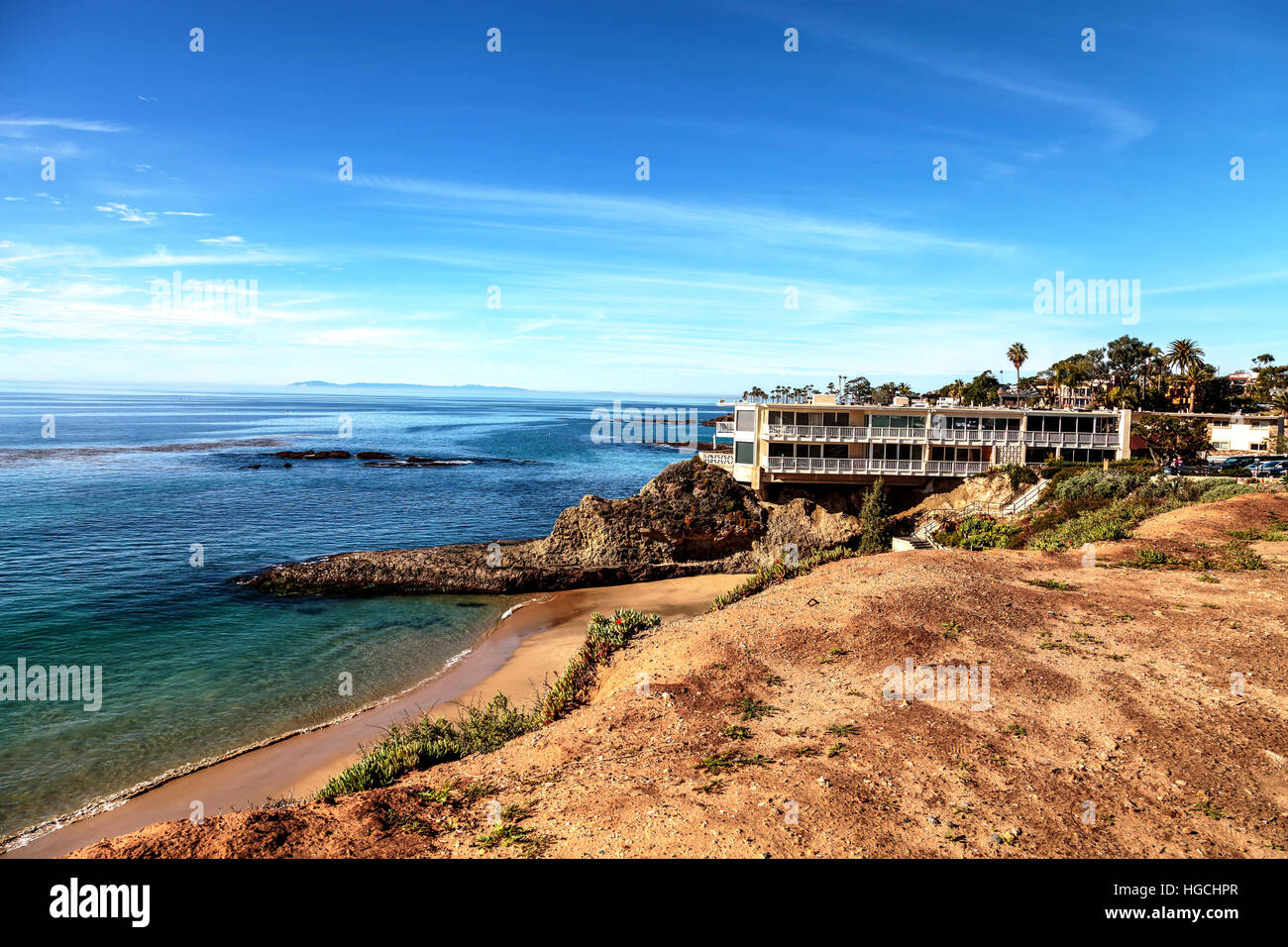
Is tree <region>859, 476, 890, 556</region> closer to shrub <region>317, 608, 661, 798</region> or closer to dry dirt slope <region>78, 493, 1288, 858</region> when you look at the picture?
dry dirt slope <region>78, 493, 1288, 858</region>

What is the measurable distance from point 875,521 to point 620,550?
1353 cm

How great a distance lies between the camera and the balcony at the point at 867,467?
37438 mm

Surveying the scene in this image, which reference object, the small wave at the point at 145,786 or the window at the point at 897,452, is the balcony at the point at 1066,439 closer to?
the window at the point at 897,452

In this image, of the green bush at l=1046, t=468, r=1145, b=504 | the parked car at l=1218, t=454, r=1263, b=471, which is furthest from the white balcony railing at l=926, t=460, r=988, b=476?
the parked car at l=1218, t=454, r=1263, b=471

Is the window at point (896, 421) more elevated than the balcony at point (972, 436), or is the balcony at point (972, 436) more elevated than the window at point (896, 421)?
the window at point (896, 421)

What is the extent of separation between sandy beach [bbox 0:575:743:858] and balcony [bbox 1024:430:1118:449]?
2125 cm

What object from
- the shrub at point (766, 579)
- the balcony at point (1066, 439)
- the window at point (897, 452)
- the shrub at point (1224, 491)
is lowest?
the shrub at point (766, 579)

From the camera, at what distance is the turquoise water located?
18.0 meters

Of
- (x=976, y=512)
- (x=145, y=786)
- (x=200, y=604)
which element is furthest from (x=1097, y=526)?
(x=200, y=604)

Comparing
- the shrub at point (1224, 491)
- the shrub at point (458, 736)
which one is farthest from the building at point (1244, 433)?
the shrub at point (458, 736)

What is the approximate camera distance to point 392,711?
19688 mm

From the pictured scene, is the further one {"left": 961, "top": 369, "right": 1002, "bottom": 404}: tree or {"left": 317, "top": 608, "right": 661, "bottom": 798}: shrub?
{"left": 961, "top": 369, "right": 1002, "bottom": 404}: tree

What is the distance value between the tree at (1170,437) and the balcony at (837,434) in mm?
15280
